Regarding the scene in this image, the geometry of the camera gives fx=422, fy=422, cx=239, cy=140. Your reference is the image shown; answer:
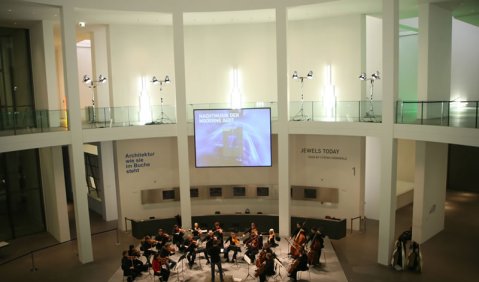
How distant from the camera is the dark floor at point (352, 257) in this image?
1335 centimetres

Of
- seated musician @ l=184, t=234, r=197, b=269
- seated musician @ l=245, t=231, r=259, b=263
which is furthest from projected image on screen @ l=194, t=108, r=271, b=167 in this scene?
seated musician @ l=184, t=234, r=197, b=269

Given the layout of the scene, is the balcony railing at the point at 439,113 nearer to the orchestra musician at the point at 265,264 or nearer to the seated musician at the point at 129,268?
the orchestra musician at the point at 265,264

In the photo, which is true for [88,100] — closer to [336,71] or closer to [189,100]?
[189,100]

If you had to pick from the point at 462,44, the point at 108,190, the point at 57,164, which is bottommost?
the point at 108,190

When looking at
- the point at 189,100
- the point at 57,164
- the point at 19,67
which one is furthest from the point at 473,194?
the point at 19,67

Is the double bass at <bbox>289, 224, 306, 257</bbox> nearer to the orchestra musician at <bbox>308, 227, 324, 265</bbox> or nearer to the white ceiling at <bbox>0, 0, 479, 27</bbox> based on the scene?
the orchestra musician at <bbox>308, 227, 324, 265</bbox>

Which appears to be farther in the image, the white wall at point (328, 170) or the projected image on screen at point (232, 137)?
the white wall at point (328, 170)

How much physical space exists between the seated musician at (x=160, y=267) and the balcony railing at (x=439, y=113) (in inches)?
337

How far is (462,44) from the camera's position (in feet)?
72.3

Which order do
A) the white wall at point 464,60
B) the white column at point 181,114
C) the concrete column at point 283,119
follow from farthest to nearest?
the white wall at point 464,60 → the white column at point 181,114 → the concrete column at point 283,119

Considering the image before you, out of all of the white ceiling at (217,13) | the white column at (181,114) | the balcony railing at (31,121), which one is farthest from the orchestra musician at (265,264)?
the white ceiling at (217,13)

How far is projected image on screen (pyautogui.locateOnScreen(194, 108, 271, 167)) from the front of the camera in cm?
1634

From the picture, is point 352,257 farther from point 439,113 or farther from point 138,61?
point 138,61

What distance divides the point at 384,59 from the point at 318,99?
4942 millimetres
